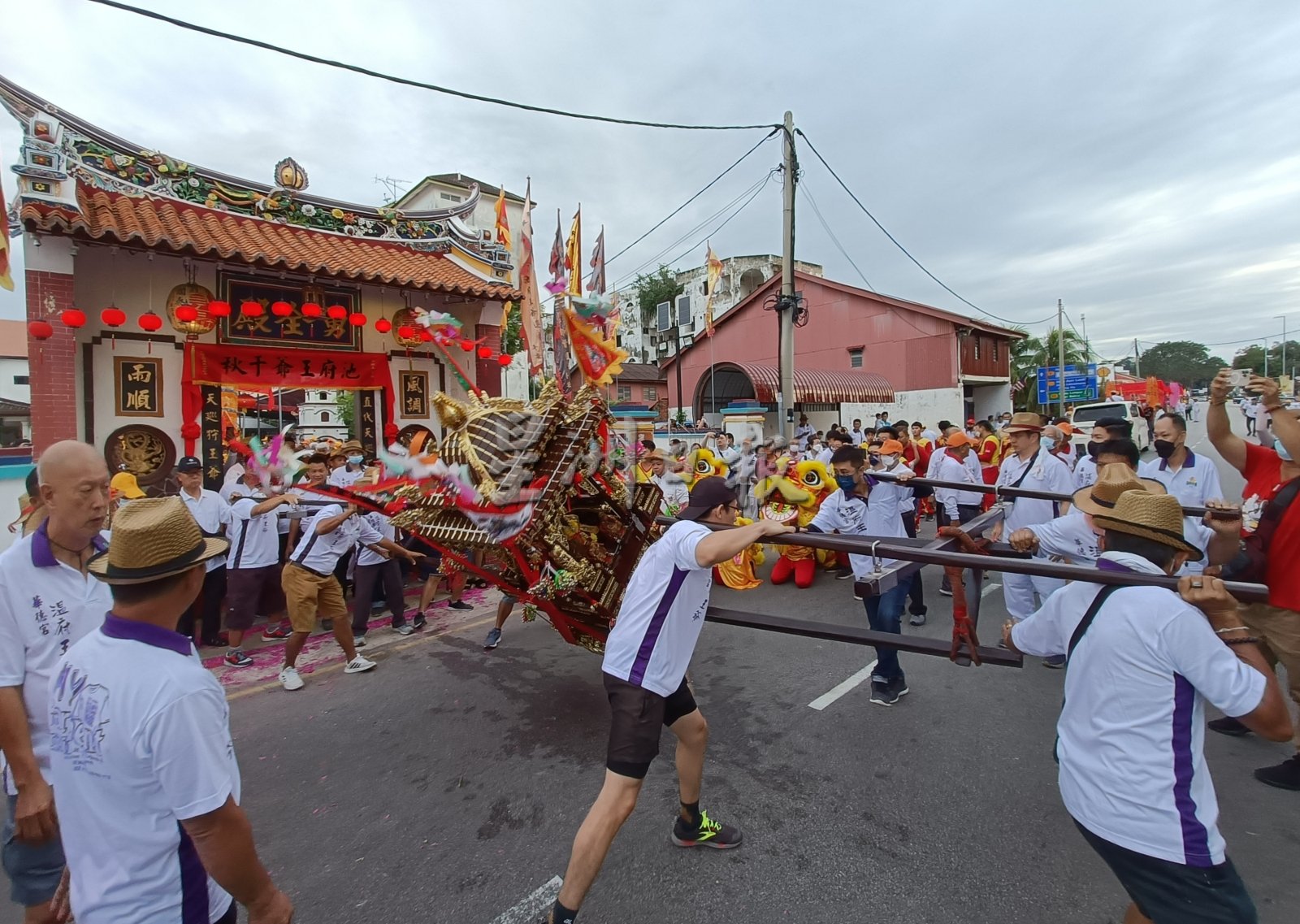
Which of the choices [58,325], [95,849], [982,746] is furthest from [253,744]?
[58,325]

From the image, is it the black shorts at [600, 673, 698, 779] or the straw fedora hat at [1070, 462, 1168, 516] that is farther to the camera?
the straw fedora hat at [1070, 462, 1168, 516]

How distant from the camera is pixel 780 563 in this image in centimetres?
763

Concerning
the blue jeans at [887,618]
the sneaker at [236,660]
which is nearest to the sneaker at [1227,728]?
the blue jeans at [887,618]

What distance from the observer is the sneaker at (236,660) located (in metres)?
5.39

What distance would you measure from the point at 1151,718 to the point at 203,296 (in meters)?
9.33

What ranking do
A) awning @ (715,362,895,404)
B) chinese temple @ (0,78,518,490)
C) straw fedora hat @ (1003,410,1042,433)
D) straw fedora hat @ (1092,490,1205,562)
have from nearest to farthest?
straw fedora hat @ (1092,490,1205,562)
straw fedora hat @ (1003,410,1042,433)
chinese temple @ (0,78,518,490)
awning @ (715,362,895,404)

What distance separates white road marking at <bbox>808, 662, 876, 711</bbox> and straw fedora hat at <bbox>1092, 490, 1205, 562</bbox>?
264 centimetres

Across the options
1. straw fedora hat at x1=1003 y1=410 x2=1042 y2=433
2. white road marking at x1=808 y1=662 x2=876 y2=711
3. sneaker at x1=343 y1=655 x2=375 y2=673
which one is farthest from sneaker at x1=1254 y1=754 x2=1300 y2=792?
sneaker at x1=343 y1=655 x2=375 y2=673

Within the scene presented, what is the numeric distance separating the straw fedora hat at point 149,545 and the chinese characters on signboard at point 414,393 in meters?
7.90

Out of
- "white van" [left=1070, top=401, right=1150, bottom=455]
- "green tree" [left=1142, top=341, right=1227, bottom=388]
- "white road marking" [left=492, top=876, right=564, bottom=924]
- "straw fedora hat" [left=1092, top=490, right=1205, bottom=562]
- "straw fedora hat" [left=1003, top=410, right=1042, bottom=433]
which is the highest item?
"green tree" [left=1142, top=341, right=1227, bottom=388]

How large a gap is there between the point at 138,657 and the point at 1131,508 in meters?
2.76

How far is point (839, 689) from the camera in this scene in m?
4.39

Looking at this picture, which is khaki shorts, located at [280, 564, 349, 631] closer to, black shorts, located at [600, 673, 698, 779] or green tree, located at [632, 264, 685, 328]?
black shorts, located at [600, 673, 698, 779]

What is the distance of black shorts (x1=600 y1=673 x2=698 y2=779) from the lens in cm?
239
